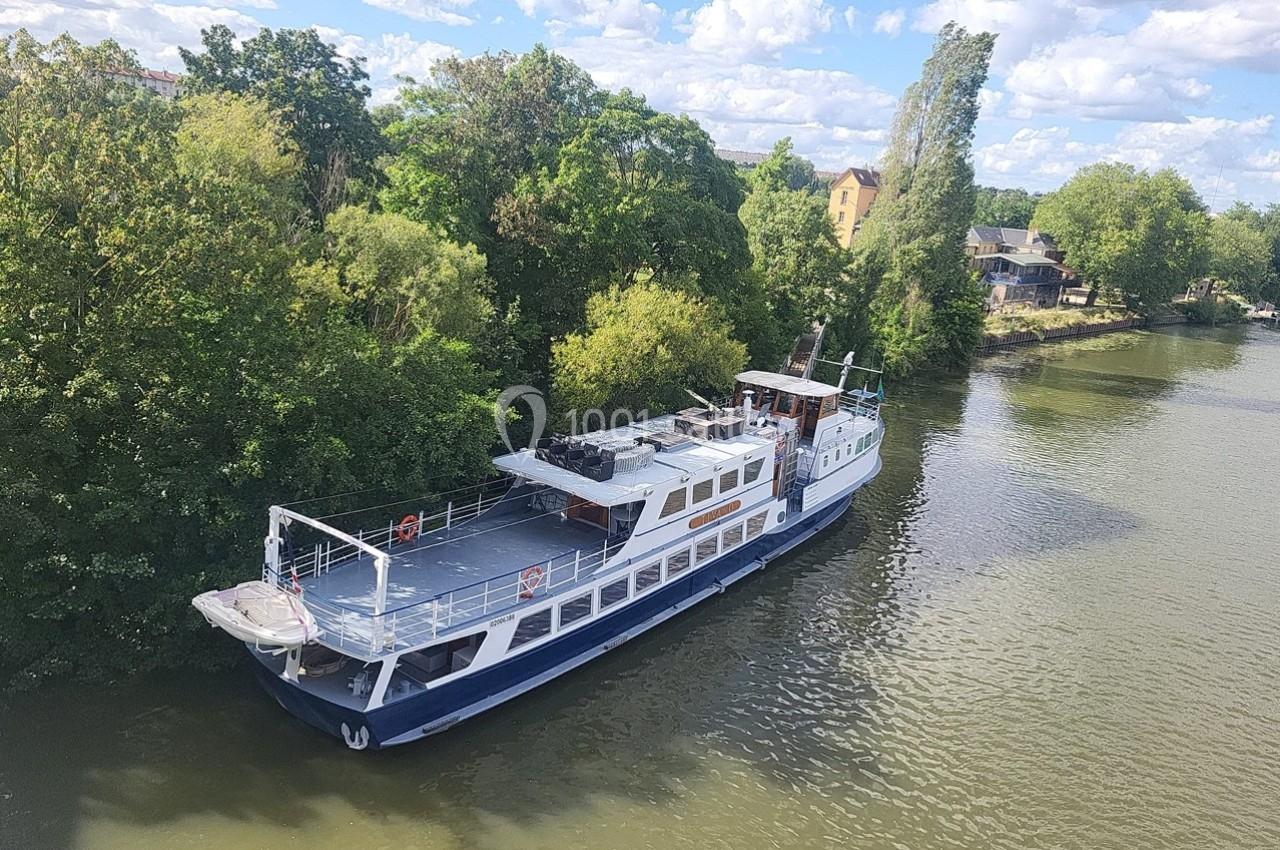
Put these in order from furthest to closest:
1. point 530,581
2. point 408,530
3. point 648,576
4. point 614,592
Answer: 1. point 648,576
2. point 614,592
3. point 408,530
4. point 530,581

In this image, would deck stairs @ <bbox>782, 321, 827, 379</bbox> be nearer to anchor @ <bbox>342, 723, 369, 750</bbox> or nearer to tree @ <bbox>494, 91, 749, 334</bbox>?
tree @ <bbox>494, 91, 749, 334</bbox>

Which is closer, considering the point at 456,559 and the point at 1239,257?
the point at 456,559

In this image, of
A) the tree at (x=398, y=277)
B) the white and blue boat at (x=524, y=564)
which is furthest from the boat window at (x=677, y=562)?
the tree at (x=398, y=277)

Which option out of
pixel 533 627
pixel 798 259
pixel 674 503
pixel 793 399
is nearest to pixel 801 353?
pixel 798 259

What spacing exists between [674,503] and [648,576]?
224cm

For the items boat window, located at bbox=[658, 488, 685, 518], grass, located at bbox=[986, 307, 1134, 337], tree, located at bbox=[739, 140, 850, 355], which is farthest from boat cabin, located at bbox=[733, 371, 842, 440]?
grass, located at bbox=[986, 307, 1134, 337]

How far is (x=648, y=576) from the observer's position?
23406 millimetres

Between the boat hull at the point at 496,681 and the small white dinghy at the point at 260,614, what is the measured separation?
4.80ft

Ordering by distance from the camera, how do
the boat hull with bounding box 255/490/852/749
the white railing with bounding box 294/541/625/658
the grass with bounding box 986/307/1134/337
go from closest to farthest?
the white railing with bounding box 294/541/625/658
the boat hull with bounding box 255/490/852/749
the grass with bounding box 986/307/1134/337

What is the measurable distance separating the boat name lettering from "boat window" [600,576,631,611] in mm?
3186

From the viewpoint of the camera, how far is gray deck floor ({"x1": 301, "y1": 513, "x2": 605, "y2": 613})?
19531mm

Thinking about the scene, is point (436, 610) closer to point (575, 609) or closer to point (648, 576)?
point (575, 609)

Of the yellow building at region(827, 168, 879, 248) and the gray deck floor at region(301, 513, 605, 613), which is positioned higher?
the yellow building at region(827, 168, 879, 248)

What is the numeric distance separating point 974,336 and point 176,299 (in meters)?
61.7
